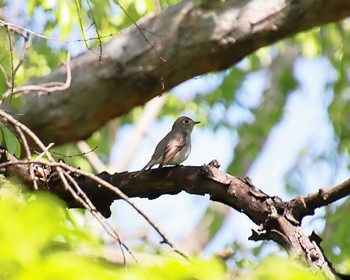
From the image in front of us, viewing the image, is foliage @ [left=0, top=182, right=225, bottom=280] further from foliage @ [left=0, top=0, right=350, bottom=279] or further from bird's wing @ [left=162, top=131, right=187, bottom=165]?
bird's wing @ [left=162, top=131, right=187, bottom=165]

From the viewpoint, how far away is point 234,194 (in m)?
3.51

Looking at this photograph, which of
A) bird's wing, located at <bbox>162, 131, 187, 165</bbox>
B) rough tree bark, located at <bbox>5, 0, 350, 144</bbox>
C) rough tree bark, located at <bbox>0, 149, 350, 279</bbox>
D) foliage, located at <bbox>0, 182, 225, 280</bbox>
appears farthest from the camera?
rough tree bark, located at <bbox>5, 0, 350, 144</bbox>

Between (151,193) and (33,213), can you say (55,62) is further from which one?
(33,213)

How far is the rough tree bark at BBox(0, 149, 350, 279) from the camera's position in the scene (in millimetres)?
3318

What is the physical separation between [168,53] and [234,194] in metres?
1.72

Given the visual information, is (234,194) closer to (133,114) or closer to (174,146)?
(174,146)

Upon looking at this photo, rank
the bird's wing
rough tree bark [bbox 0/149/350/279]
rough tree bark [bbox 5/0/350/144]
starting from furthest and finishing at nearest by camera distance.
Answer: rough tree bark [bbox 5/0/350/144]
the bird's wing
rough tree bark [bbox 0/149/350/279]

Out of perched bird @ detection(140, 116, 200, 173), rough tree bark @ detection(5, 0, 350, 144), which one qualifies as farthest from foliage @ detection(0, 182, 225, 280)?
rough tree bark @ detection(5, 0, 350, 144)

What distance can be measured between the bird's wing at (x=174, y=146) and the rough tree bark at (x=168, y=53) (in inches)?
11.8

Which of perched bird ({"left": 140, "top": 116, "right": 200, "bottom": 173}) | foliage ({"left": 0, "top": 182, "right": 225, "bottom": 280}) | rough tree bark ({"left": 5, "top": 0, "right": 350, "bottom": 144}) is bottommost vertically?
foliage ({"left": 0, "top": 182, "right": 225, "bottom": 280})

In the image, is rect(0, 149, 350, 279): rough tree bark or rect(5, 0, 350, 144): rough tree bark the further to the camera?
rect(5, 0, 350, 144): rough tree bark

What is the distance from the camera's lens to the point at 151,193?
12.3 ft

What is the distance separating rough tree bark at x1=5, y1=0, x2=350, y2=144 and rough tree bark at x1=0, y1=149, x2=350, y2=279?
127 cm

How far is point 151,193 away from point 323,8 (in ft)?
6.00
